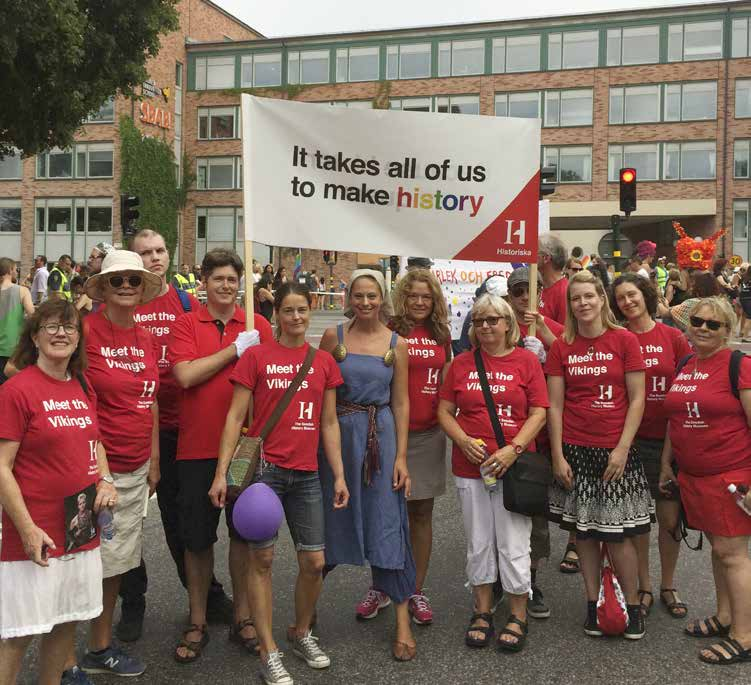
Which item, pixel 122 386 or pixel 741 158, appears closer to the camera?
pixel 122 386

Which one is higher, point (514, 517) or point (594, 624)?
point (514, 517)

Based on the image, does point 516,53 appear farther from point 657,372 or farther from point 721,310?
point 721,310

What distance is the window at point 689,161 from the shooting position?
44.4 m

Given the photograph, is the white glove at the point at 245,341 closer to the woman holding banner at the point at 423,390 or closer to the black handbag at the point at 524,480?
the woman holding banner at the point at 423,390

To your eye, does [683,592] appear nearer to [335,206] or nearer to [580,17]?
[335,206]

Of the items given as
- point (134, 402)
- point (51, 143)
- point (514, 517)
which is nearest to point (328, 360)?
point (134, 402)

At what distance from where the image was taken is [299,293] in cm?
432

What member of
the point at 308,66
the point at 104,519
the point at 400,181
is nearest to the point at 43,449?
the point at 104,519

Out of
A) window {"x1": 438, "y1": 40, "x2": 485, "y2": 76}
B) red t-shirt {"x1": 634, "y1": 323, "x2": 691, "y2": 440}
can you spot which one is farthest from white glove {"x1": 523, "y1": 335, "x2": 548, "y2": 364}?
window {"x1": 438, "y1": 40, "x2": 485, "y2": 76}

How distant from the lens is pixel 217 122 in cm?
5078

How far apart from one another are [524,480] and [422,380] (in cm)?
83

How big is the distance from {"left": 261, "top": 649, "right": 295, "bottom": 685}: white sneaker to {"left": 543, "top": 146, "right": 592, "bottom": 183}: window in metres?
44.0

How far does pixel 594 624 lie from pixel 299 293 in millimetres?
2332

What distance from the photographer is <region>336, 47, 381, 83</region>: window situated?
158ft
